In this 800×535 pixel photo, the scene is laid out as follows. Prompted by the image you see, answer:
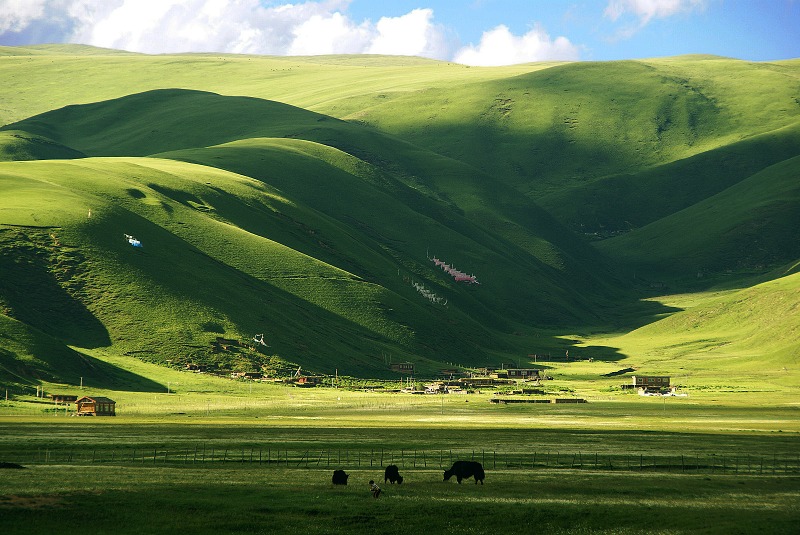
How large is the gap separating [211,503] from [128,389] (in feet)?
336

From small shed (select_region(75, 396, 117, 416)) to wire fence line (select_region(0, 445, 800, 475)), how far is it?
142ft

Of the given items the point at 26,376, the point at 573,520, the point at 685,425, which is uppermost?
the point at 26,376

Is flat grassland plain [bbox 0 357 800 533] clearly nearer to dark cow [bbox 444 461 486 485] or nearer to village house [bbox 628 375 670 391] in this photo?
dark cow [bbox 444 461 486 485]

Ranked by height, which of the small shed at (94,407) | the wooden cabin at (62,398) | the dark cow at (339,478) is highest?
the wooden cabin at (62,398)

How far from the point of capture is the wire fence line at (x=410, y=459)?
75938 millimetres

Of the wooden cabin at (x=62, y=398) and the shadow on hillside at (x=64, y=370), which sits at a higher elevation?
the shadow on hillside at (x=64, y=370)

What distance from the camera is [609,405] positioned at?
527 feet

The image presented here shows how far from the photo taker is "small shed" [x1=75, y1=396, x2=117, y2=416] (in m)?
125

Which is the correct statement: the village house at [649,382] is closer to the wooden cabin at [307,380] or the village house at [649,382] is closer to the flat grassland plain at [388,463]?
the flat grassland plain at [388,463]

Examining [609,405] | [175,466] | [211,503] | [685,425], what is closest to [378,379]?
[609,405]

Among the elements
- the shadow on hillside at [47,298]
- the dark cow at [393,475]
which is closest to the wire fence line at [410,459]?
the dark cow at [393,475]

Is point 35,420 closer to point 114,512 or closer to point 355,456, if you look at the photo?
point 355,456

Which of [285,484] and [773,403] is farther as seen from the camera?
[773,403]

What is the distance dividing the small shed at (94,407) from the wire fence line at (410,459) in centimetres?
4328
